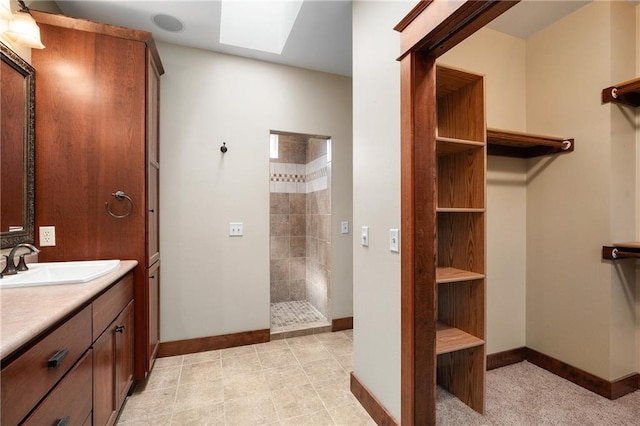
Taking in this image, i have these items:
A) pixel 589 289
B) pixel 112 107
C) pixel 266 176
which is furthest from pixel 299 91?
pixel 589 289

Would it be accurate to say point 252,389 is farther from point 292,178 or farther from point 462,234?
point 292,178

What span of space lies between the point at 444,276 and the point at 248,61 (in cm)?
259

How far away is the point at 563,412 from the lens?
→ 181 centimetres

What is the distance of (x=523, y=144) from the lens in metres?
2.22

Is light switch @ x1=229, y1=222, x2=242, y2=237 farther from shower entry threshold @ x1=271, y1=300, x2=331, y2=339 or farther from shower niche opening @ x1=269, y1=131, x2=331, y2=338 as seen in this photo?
shower niche opening @ x1=269, y1=131, x2=331, y2=338

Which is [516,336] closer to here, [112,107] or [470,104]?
[470,104]

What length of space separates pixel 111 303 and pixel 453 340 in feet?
6.43

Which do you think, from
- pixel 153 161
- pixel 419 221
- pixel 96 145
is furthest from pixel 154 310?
pixel 419 221

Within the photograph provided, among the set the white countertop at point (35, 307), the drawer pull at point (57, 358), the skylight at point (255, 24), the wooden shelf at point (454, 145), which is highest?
the skylight at point (255, 24)

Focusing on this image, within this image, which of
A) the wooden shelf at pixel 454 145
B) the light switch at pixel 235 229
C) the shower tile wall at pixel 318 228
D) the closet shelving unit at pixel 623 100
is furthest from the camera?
the shower tile wall at pixel 318 228

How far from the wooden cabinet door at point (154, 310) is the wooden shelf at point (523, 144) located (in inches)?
106

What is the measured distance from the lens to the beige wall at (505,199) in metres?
2.32

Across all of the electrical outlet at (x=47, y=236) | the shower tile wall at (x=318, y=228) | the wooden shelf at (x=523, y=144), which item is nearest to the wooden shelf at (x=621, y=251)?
the wooden shelf at (x=523, y=144)

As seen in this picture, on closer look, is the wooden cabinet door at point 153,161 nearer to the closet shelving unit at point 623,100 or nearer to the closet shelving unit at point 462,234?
the closet shelving unit at point 462,234
